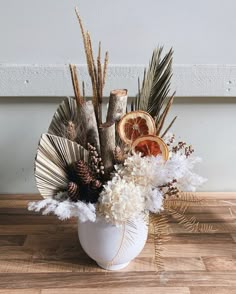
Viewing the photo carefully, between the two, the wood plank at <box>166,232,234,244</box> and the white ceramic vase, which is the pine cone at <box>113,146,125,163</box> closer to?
the white ceramic vase

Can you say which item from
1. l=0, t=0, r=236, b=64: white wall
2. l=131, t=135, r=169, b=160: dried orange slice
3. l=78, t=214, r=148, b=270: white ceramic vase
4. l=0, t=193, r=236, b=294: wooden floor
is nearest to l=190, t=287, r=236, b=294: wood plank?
l=0, t=193, r=236, b=294: wooden floor

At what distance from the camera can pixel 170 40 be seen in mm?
781

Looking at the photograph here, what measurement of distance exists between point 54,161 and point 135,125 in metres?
0.14

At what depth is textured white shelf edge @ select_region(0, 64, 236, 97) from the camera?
78 centimetres

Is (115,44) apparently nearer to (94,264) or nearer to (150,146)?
(150,146)

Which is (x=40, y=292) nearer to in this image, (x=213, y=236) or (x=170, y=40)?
(x=213, y=236)

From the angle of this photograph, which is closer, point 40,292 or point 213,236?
point 40,292

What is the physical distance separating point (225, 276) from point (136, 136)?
0.95 ft

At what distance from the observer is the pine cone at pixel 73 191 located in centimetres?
52

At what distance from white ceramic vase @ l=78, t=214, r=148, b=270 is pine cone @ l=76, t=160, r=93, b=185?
0.07m

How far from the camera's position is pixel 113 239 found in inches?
22.1

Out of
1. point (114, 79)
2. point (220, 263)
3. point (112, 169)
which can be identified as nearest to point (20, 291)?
point (112, 169)

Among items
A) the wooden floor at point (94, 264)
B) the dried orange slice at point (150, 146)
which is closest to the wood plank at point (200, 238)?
the wooden floor at point (94, 264)

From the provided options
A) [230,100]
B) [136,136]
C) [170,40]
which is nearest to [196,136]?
[230,100]
